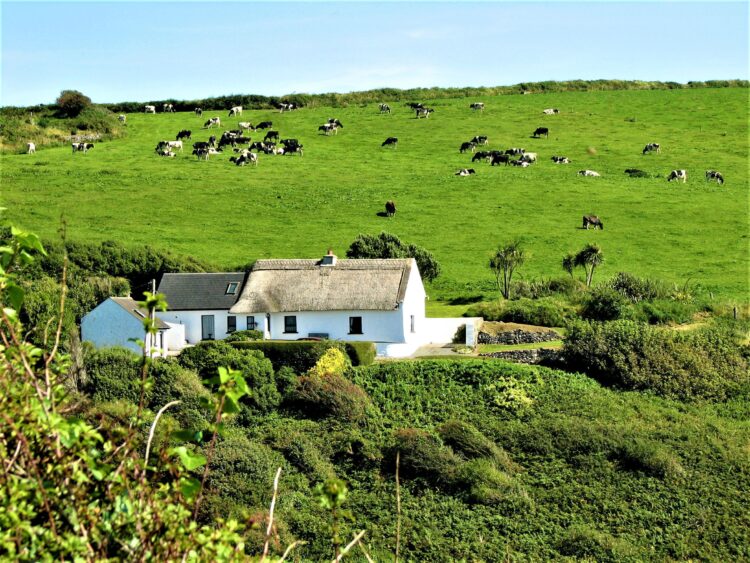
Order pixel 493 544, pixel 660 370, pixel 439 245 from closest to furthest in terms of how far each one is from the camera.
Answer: pixel 493 544 < pixel 660 370 < pixel 439 245

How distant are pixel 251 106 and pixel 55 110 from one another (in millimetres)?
20688

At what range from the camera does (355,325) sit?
47.1m

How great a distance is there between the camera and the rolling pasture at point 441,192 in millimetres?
67250

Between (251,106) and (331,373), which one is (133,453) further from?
(251,106)

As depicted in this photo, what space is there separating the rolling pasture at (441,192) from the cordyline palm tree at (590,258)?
2.39m

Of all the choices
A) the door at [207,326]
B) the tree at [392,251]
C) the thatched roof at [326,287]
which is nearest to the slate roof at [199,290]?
the door at [207,326]

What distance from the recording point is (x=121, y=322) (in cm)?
4453

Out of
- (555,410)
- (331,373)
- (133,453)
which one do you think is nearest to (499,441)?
(555,410)

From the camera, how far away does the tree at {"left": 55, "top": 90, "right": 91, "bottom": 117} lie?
10425 cm

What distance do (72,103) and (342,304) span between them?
66.5 meters

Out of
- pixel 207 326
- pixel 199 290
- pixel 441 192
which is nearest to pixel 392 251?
pixel 199 290

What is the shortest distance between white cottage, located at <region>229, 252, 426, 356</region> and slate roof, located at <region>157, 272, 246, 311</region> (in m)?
0.96

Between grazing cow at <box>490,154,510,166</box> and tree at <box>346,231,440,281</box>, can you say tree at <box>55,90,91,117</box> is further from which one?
tree at <box>346,231,440,281</box>

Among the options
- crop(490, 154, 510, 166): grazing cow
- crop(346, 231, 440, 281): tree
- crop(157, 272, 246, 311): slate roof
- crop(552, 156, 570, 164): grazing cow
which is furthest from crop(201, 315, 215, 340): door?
crop(552, 156, 570, 164): grazing cow
